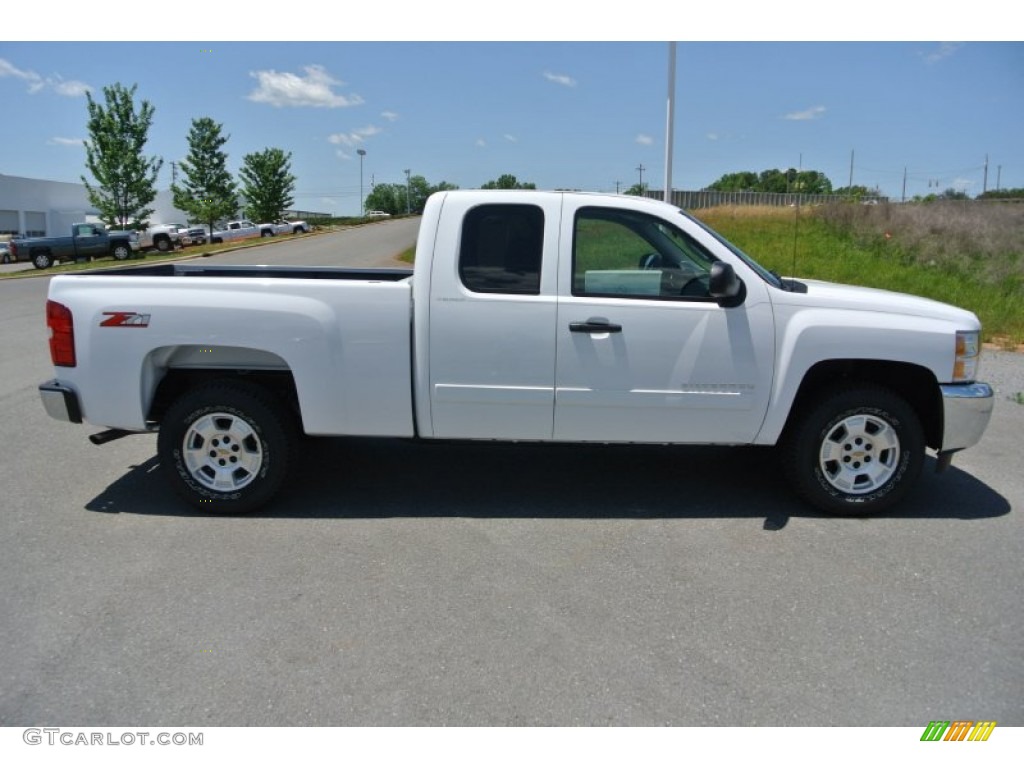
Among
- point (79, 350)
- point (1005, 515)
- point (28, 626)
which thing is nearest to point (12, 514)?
point (79, 350)

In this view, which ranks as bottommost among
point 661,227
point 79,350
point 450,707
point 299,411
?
point 450,707

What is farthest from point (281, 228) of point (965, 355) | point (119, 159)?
point (965, 355)

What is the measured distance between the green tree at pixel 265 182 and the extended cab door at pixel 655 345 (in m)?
56.5

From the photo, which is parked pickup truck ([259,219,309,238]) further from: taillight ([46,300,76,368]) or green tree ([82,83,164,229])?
taillight ([46,300,76,368])

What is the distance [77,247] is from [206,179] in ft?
47.8

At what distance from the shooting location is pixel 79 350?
4.48 m

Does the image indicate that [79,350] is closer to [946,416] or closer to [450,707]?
[450,707]

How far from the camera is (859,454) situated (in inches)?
182

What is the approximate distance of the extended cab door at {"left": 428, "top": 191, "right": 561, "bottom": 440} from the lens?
4.38 metres

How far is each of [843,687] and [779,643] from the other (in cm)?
35

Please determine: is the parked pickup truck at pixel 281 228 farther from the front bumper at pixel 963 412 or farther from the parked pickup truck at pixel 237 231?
the front bumper at pixel 963 412

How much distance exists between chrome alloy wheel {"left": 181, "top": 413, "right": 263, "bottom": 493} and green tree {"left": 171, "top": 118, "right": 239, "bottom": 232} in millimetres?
43422

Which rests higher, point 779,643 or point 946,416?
point 946,416
